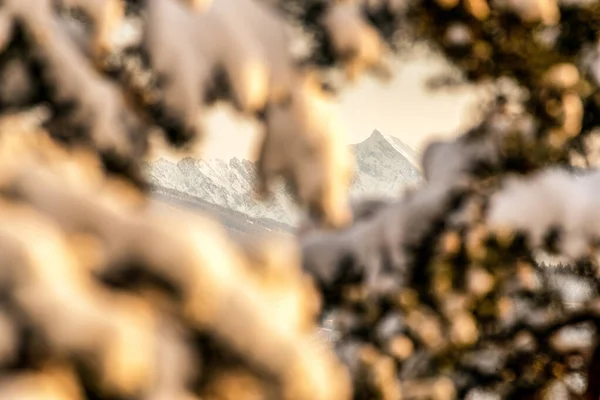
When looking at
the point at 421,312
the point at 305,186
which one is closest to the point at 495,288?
the point at 421,312

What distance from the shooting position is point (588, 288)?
6699mm

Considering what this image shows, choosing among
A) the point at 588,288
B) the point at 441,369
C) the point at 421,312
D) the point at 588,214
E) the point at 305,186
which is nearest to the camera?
the point at 305,186

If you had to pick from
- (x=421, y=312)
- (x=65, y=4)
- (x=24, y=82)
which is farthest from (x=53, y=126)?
(x=421, y=312)

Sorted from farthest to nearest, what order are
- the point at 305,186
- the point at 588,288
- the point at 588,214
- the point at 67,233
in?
the point at 588,288 < the point at 588,214 < the point at 305,186 < the point at 67,233

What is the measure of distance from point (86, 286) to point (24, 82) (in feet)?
4.86

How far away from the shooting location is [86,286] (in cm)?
129

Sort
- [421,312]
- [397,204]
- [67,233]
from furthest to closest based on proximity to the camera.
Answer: [421,312]
[397,204]
[67,233]

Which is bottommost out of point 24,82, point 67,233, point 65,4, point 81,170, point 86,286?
point 86,286

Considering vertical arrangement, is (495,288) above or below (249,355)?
above

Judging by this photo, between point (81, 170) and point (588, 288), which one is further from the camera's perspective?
point (588, 288)

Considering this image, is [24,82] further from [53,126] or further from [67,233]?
[67,233]

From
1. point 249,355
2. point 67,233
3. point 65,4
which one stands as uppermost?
point 65,4

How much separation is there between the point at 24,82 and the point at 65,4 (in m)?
0.34

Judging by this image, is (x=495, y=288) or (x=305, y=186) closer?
(x=305, y=186)
